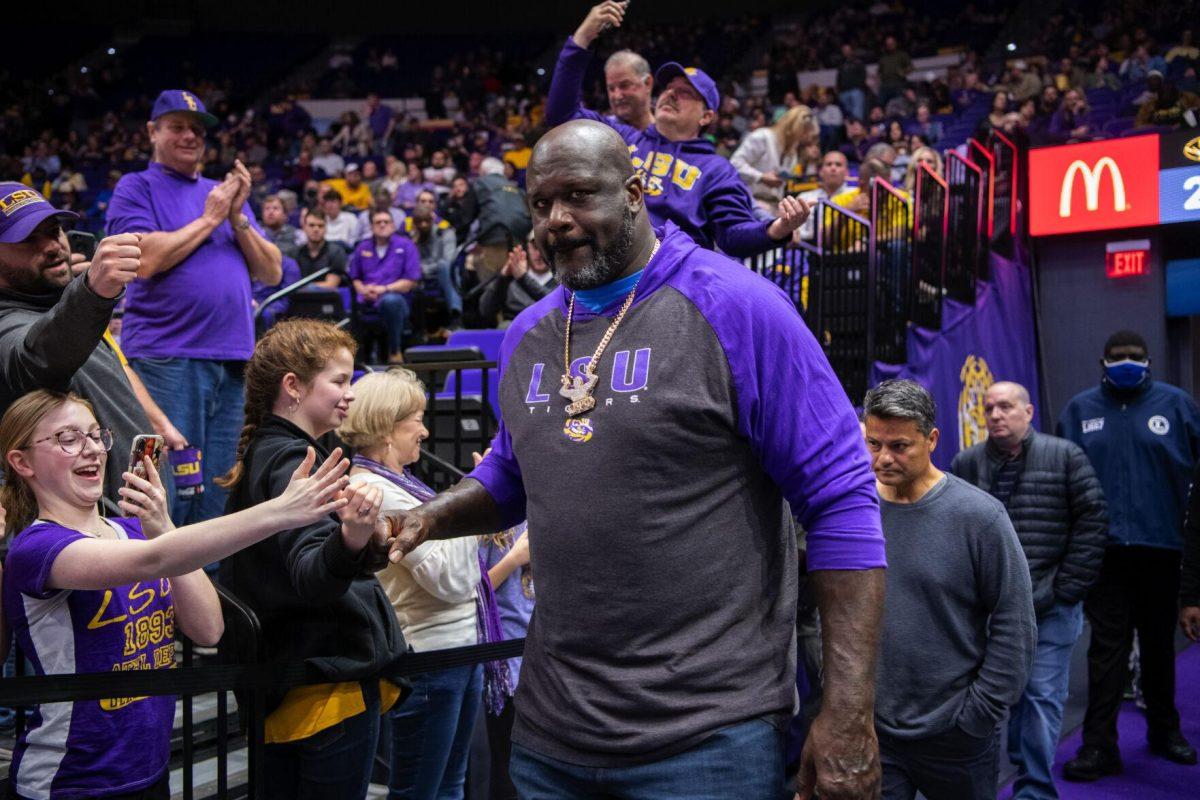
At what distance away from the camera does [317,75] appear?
92.7ft

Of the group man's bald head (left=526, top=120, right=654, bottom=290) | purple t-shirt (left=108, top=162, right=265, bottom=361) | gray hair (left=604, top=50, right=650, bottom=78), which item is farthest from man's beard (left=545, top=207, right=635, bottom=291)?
purple t-shirt (left=108, top=162, right=265, bottom=361)

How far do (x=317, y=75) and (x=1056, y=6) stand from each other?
1636 cm

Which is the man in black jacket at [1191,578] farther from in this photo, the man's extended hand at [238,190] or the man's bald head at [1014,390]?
the man's extended hand at [238,190]

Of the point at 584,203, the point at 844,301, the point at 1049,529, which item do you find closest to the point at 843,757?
the point at 584,203

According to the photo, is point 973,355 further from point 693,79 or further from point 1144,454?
point 693,79

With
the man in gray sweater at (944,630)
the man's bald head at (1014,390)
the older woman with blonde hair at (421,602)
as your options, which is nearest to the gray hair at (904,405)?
the man in gray sweater at (944,630)

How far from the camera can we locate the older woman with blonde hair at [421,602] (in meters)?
3.49

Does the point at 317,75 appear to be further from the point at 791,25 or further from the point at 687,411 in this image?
the point at 687,411

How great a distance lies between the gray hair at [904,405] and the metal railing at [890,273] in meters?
3.24

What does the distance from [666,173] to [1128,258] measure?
24.9 ft

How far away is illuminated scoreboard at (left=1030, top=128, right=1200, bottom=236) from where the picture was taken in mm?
10008

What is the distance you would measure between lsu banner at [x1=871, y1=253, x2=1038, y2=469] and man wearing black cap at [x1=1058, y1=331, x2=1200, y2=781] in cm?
107

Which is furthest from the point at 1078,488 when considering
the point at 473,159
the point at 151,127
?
the point at 473,159

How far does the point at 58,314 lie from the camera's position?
283cm
